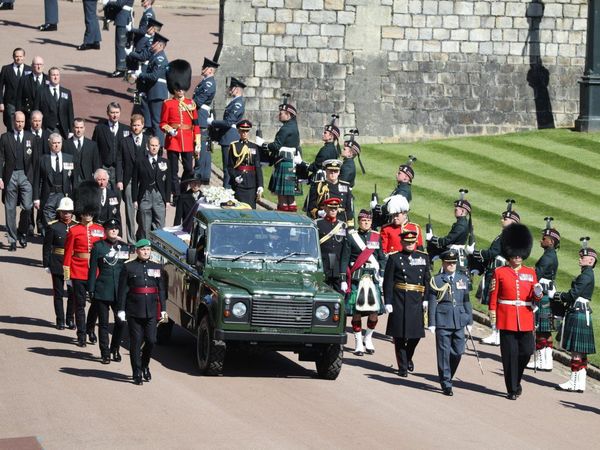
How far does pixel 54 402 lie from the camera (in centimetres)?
1783

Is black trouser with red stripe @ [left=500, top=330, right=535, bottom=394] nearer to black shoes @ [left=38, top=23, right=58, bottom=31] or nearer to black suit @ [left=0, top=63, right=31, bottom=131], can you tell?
black suit @ [left=0, top=63, right=31, bottom=131]

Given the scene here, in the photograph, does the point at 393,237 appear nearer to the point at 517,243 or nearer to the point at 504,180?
the point at 517,243

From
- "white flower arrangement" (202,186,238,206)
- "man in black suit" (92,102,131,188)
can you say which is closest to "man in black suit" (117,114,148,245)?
"man in black suit" (92,102,131,188)

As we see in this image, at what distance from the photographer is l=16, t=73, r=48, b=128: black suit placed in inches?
1107

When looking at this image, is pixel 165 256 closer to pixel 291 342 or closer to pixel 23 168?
pixel 291 342

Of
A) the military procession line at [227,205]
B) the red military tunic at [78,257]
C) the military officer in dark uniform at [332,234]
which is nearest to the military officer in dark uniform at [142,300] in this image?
the military procession line at [227,205]

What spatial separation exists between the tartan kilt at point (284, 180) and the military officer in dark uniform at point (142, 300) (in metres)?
7.98

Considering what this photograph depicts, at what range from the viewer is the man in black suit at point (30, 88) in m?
28.1

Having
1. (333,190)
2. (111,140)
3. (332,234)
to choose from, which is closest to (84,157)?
(111,140)

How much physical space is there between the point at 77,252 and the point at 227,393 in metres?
3.57

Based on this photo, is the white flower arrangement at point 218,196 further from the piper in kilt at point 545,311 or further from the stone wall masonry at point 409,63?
the stone wall masonry at point 409,63

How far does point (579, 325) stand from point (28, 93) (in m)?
11.7

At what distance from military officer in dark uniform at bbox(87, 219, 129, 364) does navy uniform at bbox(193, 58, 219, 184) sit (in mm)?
8317

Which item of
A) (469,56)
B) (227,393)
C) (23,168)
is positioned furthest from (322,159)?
(469,56)
